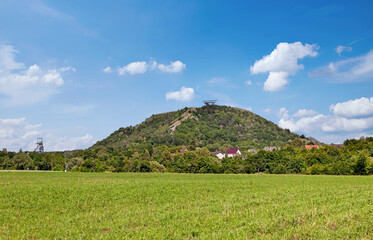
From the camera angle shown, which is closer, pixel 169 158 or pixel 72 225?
pixel 72 225

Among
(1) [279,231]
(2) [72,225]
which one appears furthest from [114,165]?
(1) [279,231]

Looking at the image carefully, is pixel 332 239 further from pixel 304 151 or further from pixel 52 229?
pixel 304 151

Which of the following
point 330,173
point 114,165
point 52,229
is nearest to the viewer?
point 52,229

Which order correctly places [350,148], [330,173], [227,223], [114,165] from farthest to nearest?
[114,165] < [350,148] < [330,173] < [227,223]

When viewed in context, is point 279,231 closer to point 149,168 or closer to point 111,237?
point 111,237

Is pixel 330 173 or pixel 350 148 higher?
pixel 350 148

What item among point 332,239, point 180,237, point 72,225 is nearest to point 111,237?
point 180,237

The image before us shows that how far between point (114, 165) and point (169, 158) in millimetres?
26405

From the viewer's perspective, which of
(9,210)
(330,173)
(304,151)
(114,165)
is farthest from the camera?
(114,165)

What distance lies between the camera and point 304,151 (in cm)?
12388

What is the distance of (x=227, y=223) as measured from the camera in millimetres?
18047

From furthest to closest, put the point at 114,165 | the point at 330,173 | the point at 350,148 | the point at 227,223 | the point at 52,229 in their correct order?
the point at 114,165, the point at 350,148, the point at 330,173, the point at 52,229, the point at 227,223

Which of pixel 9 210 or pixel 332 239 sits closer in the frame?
pixel 332 239

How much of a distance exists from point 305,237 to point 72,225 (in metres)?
15.3
